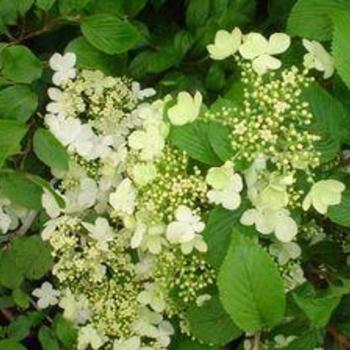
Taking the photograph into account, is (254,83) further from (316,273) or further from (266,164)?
(316,273)

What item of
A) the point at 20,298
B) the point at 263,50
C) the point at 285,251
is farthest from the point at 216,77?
the point at 20,298

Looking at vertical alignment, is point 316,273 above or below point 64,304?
above

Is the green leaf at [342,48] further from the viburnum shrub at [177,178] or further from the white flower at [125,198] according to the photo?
the white flower at [125,198]

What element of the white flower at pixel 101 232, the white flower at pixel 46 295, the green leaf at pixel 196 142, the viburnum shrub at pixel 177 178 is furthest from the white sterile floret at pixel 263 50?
the white flower at pixel 46 295

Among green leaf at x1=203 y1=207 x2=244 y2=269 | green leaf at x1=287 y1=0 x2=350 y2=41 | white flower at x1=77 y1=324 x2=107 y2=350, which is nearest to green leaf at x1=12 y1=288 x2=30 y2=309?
white flower at x1=77 y1=324 x2=107 y2=350

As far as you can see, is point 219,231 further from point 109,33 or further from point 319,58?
point 109,33

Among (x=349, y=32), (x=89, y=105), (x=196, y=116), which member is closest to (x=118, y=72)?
(x=89, y=105)
